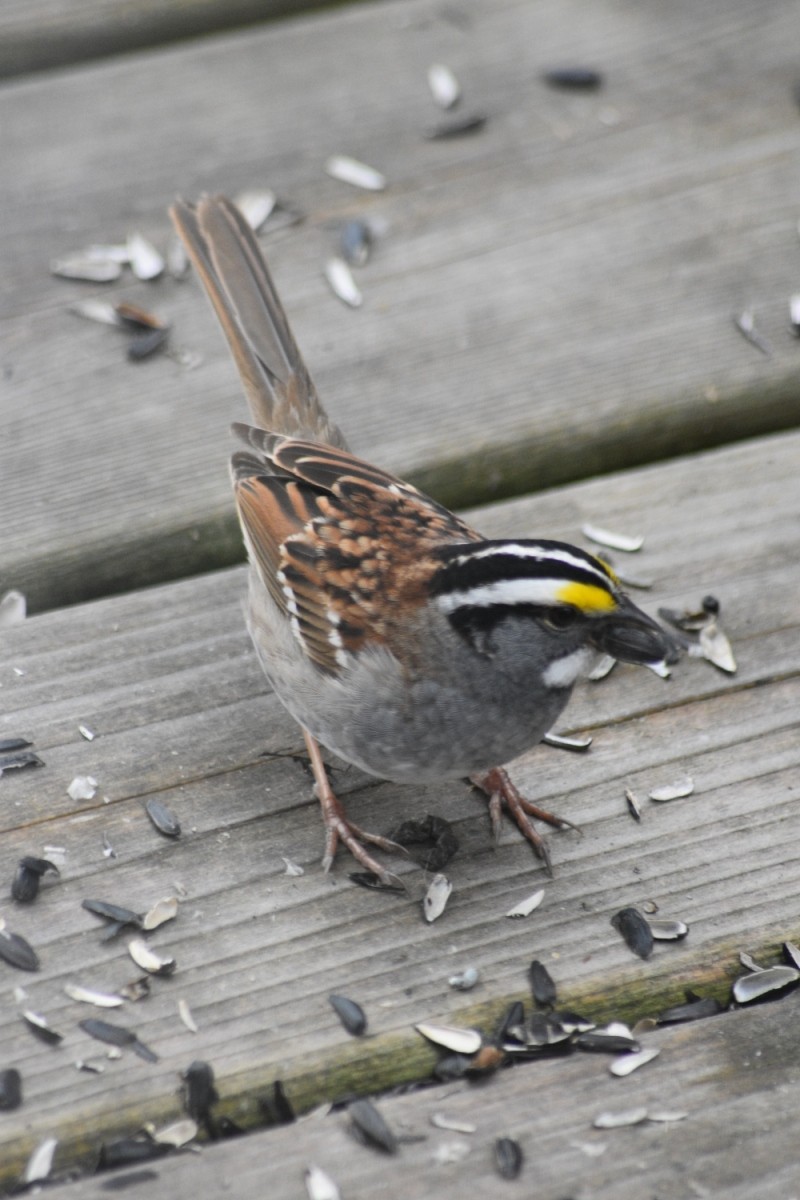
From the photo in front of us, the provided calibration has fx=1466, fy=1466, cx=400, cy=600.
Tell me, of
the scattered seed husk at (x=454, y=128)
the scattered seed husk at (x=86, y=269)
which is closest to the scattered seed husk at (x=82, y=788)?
the scattered seed husk at (x=86, y=269)

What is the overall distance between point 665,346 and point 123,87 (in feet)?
5.24

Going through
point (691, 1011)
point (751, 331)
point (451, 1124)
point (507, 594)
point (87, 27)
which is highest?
point (87, 27)

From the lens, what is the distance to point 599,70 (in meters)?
3.86

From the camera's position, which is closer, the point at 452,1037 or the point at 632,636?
the point at 452,1037

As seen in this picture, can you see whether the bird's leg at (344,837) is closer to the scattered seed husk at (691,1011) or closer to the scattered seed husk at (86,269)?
the scattered seed husk at (691,1011)

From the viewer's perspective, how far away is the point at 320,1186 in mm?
1805

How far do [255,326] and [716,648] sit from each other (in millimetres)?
1157

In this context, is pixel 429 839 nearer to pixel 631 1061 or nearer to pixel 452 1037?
pixel 452 1037

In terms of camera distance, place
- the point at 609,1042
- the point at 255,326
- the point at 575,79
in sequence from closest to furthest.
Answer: the point at 609,1042 < the point at 255,326 < the point at 575,79

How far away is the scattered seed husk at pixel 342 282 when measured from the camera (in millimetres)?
3320

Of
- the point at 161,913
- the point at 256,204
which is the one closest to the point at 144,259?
the point at 256,204

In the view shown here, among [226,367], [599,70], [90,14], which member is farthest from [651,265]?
[90,14]

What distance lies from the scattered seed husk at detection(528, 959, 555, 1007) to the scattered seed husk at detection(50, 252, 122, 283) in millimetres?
1926

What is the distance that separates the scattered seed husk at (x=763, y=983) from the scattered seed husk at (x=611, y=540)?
958mm
